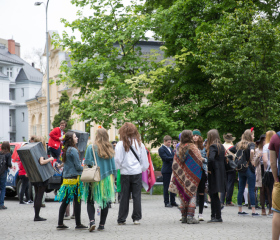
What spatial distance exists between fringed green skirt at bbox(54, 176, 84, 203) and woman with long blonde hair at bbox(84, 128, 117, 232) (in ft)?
0.73

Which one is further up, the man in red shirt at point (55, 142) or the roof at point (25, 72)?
the roof at point (25, 72)

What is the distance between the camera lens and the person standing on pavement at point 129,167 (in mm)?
9836

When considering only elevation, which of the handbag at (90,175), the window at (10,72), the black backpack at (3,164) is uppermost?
the window at (10,72)

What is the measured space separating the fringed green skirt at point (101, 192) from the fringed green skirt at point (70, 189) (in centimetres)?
21

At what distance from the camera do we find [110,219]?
11.1 metres

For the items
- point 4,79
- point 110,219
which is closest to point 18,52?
point 4,79

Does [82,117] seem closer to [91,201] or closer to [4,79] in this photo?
[91,201]

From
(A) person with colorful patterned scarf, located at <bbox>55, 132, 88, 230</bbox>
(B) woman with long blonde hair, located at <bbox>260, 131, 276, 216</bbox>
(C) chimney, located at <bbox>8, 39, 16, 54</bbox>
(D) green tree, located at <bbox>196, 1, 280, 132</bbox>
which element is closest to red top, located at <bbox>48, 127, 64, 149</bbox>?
(A) person with colorful patterned scarf, located at <bbox>55, 132, 88, 230</bbox>

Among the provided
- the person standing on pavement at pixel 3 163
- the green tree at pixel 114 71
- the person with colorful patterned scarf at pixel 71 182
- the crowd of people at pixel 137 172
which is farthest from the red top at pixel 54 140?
the green tree at pixel 114 71

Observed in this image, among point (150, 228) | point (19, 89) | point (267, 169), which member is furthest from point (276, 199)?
point (19, 89)

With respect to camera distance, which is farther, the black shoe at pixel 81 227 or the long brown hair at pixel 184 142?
the long brown hair at pixel 184 142

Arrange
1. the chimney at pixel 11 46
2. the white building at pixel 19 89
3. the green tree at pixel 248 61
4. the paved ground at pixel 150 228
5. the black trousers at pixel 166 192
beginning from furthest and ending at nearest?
1. the chimney at pixel 11 46
2. the white building at pixel 19 89
3. the green tree at pixel 248 61
4. the black trousers at pixel 166 192
5. the paved ground at pixel 150 228

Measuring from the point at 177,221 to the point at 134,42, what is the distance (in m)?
12.8

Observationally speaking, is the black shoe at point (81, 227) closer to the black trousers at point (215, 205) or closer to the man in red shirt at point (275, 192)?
the black trousers at point (215, 205)
